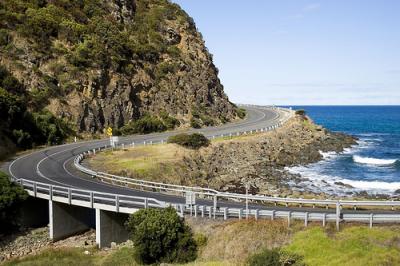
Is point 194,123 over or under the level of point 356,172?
over

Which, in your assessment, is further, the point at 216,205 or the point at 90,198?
the point at 90,198

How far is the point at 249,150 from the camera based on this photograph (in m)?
66.7

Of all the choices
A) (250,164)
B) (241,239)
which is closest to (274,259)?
(241,239)

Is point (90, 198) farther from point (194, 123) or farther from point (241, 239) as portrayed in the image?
point (194, 123)

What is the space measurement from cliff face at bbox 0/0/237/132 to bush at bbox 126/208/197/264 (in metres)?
48.8

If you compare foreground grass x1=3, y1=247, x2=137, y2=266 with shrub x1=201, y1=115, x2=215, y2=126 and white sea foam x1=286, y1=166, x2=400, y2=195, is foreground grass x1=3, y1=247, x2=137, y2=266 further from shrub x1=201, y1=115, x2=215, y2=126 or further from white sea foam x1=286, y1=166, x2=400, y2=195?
shrub x1=201, y1=115, x2=215, y2=126

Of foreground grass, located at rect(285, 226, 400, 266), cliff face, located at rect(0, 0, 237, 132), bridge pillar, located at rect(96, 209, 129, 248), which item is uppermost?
cliff face, located at rect(0, 0, 237, 132)

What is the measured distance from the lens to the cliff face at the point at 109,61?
73.4 meters

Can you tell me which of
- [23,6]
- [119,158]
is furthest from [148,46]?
[119,158]

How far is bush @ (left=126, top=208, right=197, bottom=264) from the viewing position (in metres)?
25.2

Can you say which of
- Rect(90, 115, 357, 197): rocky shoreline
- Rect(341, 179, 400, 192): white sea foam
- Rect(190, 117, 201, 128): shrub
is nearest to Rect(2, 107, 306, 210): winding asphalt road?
Rect(90, 115, 357, 197): rocky shoreline

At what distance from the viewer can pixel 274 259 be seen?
21781 mm

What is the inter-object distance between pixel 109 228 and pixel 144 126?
157 ft

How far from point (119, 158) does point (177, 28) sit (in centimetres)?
5503
